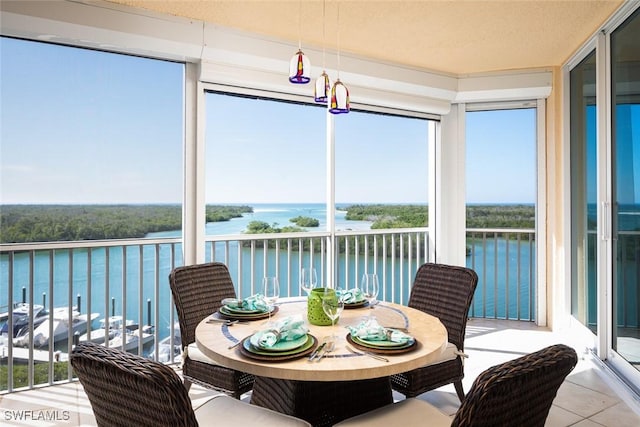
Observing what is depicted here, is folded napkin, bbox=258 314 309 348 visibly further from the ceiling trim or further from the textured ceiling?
the ceiling trim

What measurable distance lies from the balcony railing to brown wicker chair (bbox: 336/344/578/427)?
140 cm

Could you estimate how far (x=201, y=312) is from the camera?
2.38 m

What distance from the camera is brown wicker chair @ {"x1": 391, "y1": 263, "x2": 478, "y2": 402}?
2.11 metres

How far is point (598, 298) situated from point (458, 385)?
57.7 inches

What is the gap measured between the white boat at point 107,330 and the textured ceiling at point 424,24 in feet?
7.57

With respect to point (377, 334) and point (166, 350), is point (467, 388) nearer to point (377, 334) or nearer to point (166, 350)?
A: point (377, 334)

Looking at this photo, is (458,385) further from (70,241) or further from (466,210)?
(70,241)

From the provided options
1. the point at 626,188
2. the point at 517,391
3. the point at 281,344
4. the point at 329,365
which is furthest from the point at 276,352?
the point at 626,188

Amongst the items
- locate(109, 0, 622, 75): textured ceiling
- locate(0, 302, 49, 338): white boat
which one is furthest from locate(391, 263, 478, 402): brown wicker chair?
locate(0, 302, 49, 338): white boat

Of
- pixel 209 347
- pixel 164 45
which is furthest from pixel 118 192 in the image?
pixel 209 347

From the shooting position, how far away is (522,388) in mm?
1041

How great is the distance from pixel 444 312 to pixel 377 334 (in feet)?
3.25

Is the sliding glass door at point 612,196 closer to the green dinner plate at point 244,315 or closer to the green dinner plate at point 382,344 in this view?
the green dinner plate at point 382,344

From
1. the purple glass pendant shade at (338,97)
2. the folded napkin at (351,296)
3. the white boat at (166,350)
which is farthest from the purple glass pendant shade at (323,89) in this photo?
the white boat at (166,350)
